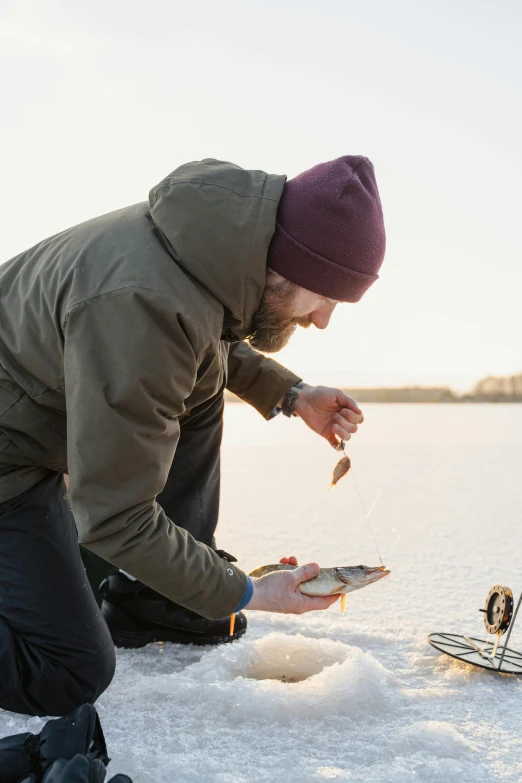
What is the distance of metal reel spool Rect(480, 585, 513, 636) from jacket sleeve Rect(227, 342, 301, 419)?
1098 millimetres

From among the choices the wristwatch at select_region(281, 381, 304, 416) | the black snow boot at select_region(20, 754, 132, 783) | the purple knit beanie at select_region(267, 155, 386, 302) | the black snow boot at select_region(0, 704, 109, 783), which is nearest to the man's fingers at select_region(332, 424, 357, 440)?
the wristwatch at select_region(281, 381, 304, 416)

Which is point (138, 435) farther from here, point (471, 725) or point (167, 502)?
point (471, 725)

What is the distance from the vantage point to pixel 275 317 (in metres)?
2.05

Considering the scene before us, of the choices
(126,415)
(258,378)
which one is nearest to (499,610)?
(258,378)

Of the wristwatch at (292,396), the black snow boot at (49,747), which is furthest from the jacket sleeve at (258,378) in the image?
the black snow boot at (49,747)

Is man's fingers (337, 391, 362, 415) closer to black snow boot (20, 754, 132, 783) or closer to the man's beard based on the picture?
the man's beard

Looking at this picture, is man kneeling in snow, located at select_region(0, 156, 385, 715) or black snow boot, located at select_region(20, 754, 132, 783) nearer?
black snow boot, located at select_region(20, 754, 132, 783)

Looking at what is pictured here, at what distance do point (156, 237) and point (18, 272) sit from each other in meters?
0.52

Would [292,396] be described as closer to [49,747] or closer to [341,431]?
[341,431]

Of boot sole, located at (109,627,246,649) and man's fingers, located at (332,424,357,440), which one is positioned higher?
man's fingers, located at (332,424,357,440)

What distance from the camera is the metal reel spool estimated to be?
7.47 feet

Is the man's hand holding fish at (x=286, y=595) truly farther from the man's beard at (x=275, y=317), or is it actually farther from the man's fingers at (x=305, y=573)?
the man's beard at (x=275, y=317)

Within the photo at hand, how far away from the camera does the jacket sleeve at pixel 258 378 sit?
9.63 feet

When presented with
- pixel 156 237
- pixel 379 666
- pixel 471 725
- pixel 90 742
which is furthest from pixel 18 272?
pixel 471 725
